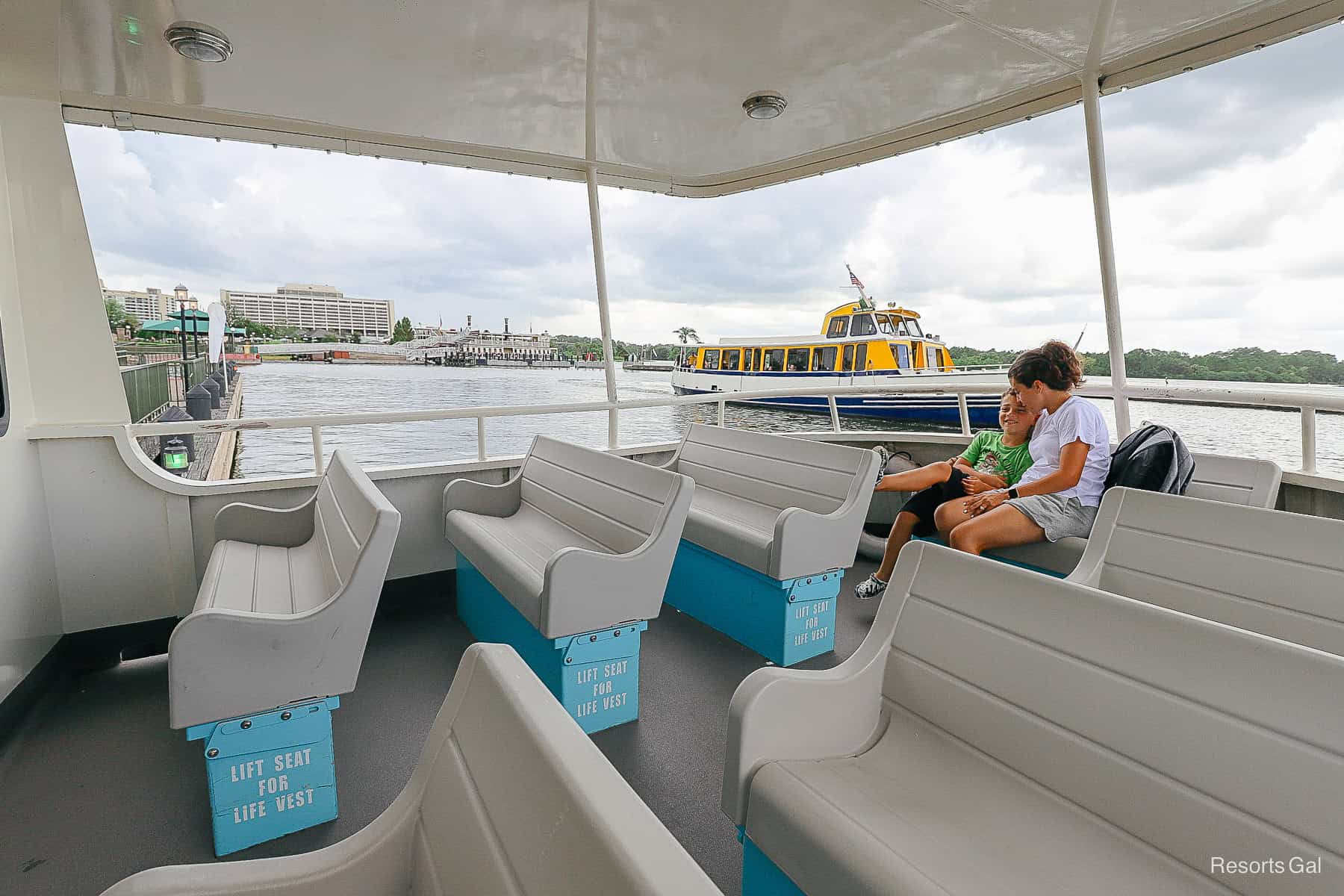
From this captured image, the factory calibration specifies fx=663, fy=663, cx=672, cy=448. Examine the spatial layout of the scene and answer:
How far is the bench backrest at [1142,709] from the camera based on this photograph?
2.80ft

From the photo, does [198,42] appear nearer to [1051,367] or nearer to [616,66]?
[616,66]

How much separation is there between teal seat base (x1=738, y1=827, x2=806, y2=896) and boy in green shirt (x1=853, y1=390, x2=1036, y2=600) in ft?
6.38

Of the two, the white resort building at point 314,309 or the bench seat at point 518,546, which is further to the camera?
the white resort building at point 314,309

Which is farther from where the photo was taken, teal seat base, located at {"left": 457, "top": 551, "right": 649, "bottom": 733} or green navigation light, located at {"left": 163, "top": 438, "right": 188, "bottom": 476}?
green navigation light, located at {"left": 163, "top": 438, "right": 188, "bottom": 476}

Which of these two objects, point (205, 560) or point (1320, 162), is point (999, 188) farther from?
point (205, 560)

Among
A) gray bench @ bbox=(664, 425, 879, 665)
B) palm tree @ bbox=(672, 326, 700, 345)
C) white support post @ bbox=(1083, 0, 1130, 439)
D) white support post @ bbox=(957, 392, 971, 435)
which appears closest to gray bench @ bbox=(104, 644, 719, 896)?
gray bench @ bbox=(664, 425, 879, 665)

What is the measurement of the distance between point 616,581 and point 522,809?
1572 millimetres

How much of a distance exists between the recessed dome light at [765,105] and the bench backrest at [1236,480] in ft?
7.63

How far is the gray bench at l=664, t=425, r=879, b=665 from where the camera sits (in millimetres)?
2602

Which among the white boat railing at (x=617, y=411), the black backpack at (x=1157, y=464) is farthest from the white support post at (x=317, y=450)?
the black backpack at (x=1157, y=464)

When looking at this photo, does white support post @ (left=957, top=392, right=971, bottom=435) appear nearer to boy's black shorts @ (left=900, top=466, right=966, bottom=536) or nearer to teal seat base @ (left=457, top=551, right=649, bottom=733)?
boy's black shorts @ (left=900, top=466, right=966, bottom=536)

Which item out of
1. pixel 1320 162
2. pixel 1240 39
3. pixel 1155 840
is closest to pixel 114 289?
pixel 1155 840

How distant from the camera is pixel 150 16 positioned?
7.05ft

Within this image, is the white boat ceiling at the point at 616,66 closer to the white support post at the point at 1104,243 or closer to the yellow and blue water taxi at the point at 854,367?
the white support post at the point at 1104,243
